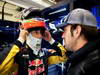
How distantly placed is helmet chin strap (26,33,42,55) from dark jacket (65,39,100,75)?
86 centimetres

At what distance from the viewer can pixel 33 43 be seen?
179 centimetres

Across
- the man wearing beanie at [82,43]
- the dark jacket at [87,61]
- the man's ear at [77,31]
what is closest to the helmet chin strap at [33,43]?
the man wearing beanie at [82,43]

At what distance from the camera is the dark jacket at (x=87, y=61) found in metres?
0.85

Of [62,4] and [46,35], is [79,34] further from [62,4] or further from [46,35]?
[62,4]

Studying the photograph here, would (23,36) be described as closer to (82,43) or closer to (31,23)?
(31,23)

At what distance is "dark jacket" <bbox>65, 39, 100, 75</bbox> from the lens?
0.85 meters

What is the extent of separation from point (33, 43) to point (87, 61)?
→ 3.23 ft

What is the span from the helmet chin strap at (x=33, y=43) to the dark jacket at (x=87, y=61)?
0.86 m

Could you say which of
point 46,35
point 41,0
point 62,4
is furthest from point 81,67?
point 41,0

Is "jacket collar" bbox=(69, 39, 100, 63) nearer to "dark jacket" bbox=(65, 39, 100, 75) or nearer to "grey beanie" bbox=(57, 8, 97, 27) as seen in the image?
"dark jacket" bbox=(65, 39, 100, 75)

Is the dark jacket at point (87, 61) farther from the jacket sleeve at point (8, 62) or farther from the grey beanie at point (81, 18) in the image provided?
Answer: the jacket sleeve at point (8, 62)

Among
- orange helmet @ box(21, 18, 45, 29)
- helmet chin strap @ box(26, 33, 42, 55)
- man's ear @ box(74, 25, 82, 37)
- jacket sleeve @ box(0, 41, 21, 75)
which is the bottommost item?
jacket sleeve @ box(0, 41, 21, 75)

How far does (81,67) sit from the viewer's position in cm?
90

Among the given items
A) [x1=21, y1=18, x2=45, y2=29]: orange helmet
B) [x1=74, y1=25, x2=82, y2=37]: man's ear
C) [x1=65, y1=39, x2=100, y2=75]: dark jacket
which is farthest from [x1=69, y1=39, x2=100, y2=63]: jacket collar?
[x1=21, y1=18, x2=45, y2=29]: orange helmet
